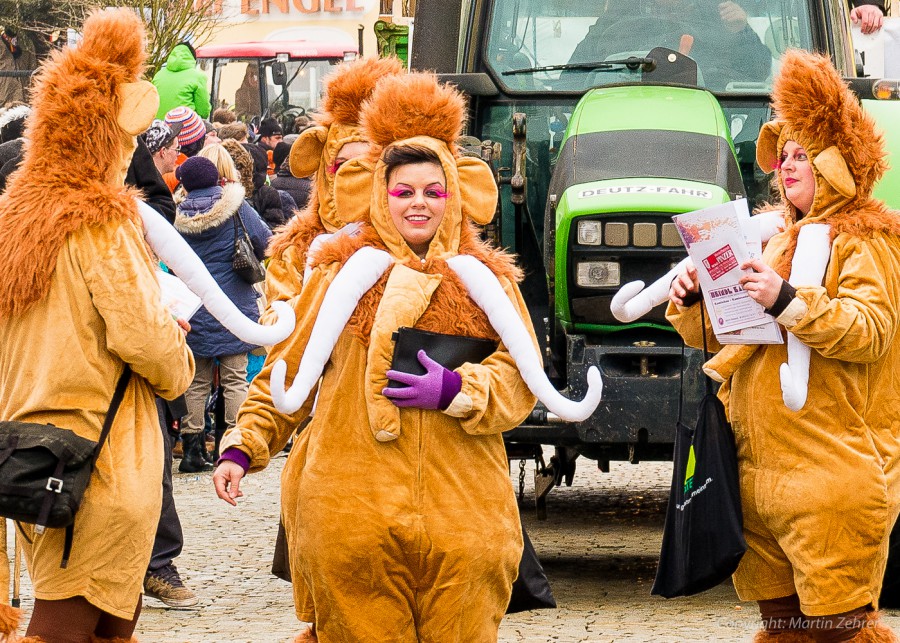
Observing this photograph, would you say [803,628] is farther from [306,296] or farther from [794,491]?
[306,296]

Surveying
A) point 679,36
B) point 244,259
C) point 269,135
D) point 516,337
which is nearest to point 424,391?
point 516,337

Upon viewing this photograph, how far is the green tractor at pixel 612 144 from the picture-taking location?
5.58 m

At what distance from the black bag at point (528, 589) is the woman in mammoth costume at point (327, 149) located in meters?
1.70

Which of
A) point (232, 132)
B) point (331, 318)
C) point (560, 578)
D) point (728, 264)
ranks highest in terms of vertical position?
point (728, 264)

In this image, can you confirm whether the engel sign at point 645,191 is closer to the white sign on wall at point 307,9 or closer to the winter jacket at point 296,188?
the winter jacket at point 296,188

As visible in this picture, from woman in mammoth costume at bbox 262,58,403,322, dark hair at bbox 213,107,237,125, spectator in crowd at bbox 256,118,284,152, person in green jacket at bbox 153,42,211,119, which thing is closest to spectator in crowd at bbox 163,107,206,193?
person in green jacket at bbox 153,42,211,119

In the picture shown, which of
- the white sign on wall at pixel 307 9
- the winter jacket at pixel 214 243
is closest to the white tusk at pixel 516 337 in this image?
the winter jacket at pixel 214 243

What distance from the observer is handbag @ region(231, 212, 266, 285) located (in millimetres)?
8750

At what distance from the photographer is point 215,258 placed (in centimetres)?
880

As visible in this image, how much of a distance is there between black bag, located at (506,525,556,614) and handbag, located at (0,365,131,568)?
45.8 inches

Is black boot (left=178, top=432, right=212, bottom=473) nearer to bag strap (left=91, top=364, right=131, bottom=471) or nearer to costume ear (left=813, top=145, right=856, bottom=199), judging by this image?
bag strap (left=91, top=364, right=131, bottom=471)

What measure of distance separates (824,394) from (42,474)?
6.86 ft

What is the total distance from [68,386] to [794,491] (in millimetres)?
1959

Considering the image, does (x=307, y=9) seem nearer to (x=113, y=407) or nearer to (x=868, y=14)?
(x=868, y=14)
